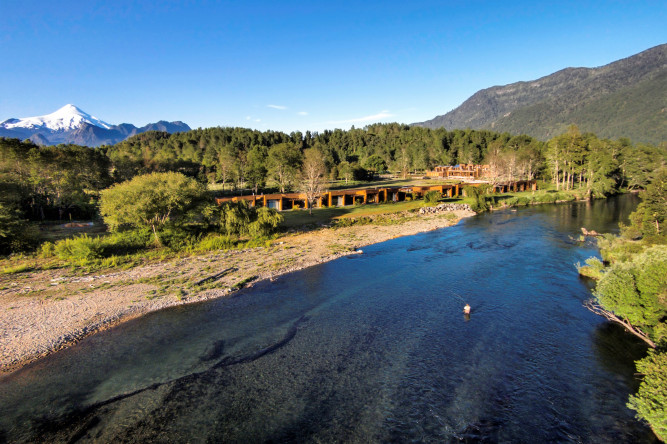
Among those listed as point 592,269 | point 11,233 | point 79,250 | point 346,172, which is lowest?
point 592,269

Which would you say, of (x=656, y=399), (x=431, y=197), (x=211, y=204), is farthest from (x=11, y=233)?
(x=431, y=197)

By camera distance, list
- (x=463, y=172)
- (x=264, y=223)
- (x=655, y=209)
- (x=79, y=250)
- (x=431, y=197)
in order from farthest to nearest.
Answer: (x=463, y=172) → (x=431, y=197) → (x=264, y=223) → (x=79, y=250) → (x=655, y=209)

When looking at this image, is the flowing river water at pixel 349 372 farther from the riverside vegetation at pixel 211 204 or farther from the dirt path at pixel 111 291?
the riverside vegetation at pixel 211 204

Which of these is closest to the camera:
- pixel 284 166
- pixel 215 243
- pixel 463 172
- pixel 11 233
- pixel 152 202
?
pixel 11 233

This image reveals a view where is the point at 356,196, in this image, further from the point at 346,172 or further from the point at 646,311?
the point at 646,311

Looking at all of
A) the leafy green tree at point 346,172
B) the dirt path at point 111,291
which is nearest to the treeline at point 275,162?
the leafy green tree at point 346,172

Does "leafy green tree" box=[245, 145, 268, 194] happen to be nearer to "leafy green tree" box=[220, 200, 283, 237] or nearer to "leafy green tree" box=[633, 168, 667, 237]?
"leafy green tree" box=[220, 200, 283, 237]

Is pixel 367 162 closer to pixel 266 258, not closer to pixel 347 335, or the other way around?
pixel 266 258
